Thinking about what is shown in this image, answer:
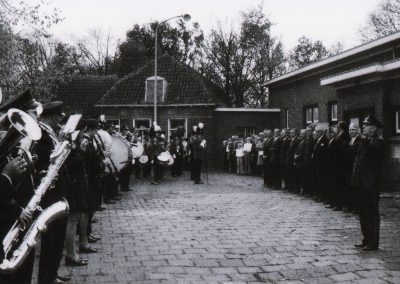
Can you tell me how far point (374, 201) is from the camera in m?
8.12

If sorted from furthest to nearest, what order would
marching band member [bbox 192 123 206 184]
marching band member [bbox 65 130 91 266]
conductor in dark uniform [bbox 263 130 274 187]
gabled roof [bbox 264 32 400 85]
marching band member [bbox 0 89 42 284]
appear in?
marching band member [bbox 192 123 206 184] → gabled roof [bbox 264 32 400 85] → conductor in dark uniform [bbox 263 130 274 187] → marching band member [bbox 65 130 91 266] → marching band member [bbox 0 89 42 284]

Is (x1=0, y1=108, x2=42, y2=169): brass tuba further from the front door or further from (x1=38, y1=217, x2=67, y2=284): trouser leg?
the front door

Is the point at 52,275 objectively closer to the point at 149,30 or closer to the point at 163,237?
the point at 163,237

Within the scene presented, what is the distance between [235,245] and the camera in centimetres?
825

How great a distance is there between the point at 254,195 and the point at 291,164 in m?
1.67

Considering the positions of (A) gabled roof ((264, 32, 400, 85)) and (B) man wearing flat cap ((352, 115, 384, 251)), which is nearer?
(B) man wearing flat cap ((352, 115, 384, 251))

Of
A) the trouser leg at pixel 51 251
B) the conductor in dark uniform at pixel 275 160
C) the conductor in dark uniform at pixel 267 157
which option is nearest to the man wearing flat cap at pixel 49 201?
the trouser leg at pixel 51 251

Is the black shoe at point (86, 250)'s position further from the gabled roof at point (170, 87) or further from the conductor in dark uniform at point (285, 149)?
the gabled roof at point (170, 87)

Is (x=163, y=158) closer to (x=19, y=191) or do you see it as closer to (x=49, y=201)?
(x=49, y=201)

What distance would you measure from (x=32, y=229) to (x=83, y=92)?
3704cm

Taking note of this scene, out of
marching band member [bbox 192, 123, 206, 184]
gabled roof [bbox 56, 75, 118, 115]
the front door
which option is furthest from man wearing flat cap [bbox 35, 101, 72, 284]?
gabled roof [bbox 56, 75, 118, 115]

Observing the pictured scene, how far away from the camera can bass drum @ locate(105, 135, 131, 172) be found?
37.4 ft

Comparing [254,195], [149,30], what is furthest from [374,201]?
[149,30]

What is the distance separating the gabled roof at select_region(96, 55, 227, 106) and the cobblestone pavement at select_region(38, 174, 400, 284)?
20944mm
